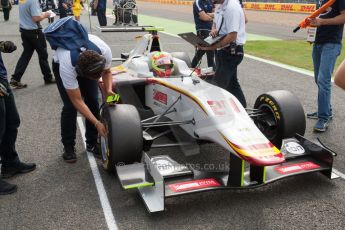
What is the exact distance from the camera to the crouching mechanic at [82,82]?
3.48 meters


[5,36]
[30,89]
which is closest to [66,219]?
[30,89]

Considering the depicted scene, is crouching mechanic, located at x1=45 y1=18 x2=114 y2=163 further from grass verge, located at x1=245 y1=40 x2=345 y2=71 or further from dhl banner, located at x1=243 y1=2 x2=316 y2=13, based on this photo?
dhl banner, located at x1=243 y1=2 x2=316 y2=13

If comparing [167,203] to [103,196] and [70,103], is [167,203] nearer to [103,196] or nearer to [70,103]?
[103,196]

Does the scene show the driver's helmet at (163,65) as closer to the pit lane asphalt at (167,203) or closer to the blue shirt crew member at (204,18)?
the pit lane asphalt at (167,203)

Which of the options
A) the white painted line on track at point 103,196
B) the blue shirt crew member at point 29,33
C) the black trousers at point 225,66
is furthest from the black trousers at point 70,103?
the blue shirt crew member at point 29,33

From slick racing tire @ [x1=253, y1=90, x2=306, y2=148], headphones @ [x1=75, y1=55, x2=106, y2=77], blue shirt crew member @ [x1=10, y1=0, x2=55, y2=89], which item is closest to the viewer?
headphones @ [x1=75, y1=55, x2=106, y2=77]

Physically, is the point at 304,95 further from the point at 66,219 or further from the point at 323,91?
the point at 66,219

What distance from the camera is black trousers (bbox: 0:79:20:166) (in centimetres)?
353

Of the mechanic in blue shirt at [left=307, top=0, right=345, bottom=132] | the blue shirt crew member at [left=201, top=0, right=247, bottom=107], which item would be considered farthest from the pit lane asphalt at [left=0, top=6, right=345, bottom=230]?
the blue shirt crew member at [left=201, top=0, right=247, bottom=107]

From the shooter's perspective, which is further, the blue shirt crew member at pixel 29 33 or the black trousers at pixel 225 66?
the blue shirt crew member at pixel 29 33

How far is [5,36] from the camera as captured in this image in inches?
601

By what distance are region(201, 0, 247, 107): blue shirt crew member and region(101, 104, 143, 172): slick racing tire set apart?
1.54 meters

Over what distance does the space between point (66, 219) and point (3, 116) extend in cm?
110

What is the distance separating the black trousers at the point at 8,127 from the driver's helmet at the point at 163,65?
6.24 ft
